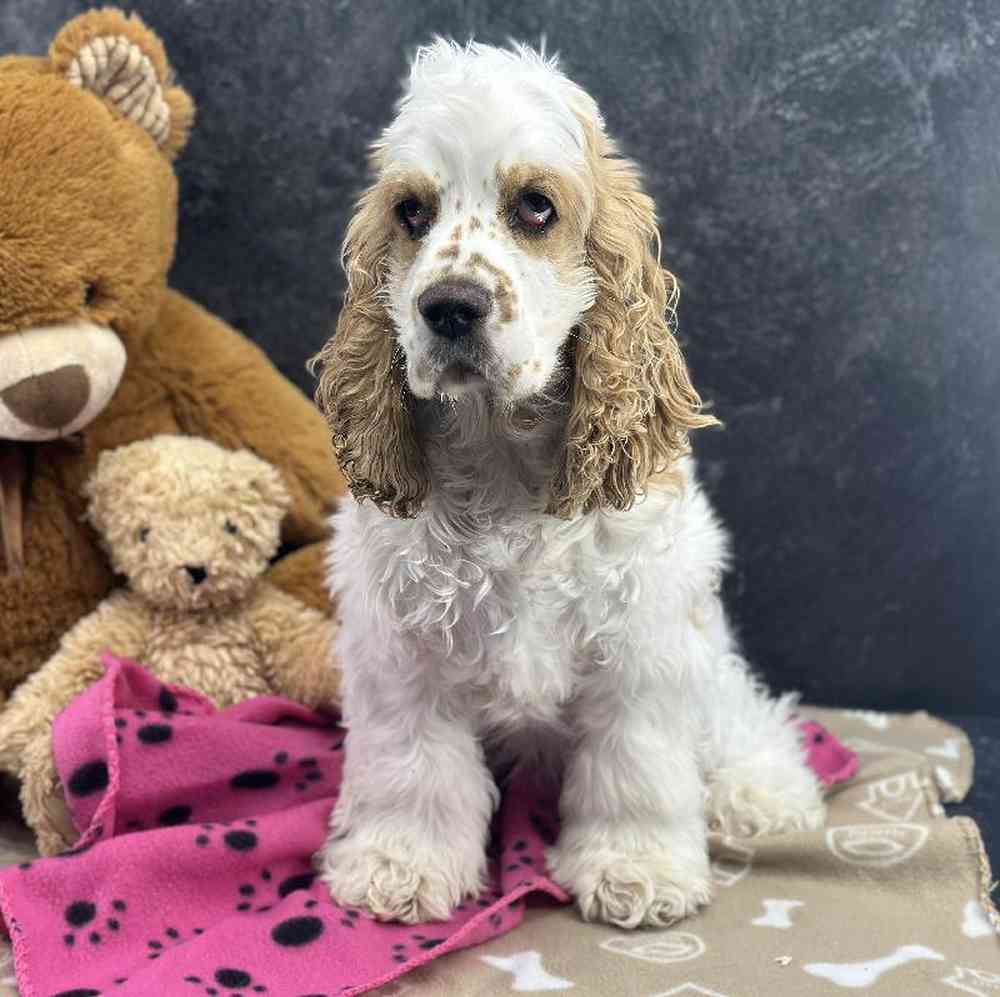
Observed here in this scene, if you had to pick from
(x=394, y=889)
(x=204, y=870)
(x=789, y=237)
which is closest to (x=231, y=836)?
(x=204, y=870)

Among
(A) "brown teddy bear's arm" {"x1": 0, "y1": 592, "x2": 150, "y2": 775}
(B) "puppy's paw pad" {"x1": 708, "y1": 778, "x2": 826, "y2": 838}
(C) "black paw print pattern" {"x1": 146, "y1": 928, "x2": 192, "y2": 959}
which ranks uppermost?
(A) "brown teddy bear's arm" {"x1": 0, "y1": 592, "x2": 150, "y2": 775}

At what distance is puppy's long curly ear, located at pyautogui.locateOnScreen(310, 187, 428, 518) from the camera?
1884 mm

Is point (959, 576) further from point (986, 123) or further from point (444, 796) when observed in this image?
point (444, 796)

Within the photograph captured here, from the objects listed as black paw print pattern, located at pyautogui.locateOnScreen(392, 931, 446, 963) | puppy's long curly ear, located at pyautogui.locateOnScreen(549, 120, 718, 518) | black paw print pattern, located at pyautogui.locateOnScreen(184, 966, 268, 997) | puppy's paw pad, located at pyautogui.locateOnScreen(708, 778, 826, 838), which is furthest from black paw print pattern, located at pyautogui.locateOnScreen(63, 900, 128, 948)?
puppy's paw pad, located at pyautogui.locateOnScreen(708, 778, 826, 838)

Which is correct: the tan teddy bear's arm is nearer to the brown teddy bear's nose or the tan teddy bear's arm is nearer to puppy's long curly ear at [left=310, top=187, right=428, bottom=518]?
the brown teddy bear's nose

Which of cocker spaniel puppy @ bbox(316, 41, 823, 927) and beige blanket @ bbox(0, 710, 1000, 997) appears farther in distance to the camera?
beige blanket @ bbox(0, 710, 1000, 997)

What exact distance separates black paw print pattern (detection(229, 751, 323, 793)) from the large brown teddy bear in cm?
41

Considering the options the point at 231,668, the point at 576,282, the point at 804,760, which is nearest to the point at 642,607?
the point at 576,282

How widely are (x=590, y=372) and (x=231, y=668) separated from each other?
3.56 feet

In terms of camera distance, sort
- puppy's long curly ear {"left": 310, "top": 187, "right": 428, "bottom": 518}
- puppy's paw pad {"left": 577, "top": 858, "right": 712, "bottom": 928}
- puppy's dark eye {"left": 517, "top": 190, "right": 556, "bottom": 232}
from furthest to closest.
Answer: puppy's paw pad {"left": 577, "top": 858, "right": 712, "bottom": 928} < puppy's long curly ear {"left": 310, "top": 187, "right": 428, "bottom": 518} < puppy's dark eye {"left": 517, "top": 190, "right": 556, "bottom": 232}

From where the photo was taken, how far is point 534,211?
5.80 ft

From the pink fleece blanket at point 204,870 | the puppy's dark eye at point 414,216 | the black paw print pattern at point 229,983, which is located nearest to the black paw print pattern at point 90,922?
the pink fleece blanket at point 204,870

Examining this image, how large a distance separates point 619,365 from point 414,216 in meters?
0.36

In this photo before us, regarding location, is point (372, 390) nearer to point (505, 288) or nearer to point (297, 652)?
point (505, 288)
